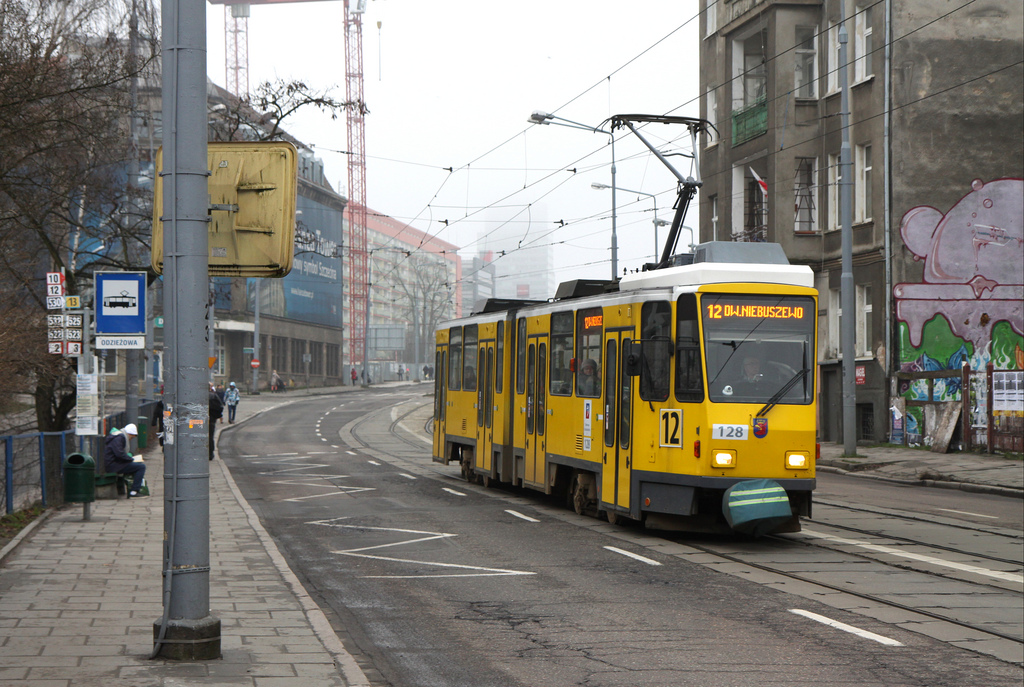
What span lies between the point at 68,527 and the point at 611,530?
6707 millimetres

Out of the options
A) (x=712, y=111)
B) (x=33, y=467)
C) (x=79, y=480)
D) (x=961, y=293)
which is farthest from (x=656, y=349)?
(x=712, y=111)

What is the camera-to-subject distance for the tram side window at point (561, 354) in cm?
1700

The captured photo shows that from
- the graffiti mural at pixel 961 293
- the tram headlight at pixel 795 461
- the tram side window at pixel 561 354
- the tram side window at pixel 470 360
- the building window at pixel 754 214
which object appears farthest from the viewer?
the building window at pixel 754 214

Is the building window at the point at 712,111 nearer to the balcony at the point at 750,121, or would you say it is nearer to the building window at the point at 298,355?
the balcony at the point at 750,121

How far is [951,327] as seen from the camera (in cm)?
3322

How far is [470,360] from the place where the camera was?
2261cm

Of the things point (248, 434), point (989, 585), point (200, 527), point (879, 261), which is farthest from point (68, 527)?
point (248, 434)

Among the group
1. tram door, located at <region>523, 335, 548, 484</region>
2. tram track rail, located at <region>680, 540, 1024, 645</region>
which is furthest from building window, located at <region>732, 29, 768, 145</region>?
tram track rail, located at <region>680, 540, 1024, 645</region>

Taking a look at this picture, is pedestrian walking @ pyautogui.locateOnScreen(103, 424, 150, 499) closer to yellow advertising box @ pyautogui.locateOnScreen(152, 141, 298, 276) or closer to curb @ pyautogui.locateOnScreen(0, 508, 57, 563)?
curb @ pyautogui.locateOnScreen(0, 508, 57, 563)

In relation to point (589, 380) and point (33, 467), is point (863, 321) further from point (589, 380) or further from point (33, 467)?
point (33, 467)

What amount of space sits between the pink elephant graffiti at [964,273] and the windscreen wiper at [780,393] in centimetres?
2070

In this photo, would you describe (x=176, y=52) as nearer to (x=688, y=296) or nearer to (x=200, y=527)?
(x=200, y=527)

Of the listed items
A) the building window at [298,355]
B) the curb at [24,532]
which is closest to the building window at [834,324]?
the curb at [24,532]

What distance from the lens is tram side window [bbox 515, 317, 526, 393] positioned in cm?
1923
